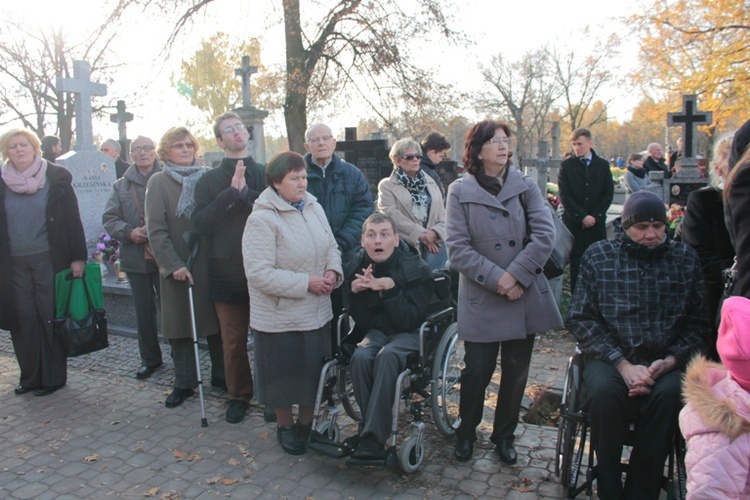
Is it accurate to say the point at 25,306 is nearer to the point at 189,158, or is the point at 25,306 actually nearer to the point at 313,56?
the point at 189,158

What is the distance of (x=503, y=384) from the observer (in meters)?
3.74

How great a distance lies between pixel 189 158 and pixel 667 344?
11.7ft

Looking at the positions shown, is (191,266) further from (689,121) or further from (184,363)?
(689,121)

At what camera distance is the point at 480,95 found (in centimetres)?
4047

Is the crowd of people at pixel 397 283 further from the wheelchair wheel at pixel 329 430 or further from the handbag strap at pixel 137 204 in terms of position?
the wheelchair wheel at pixel 329 430

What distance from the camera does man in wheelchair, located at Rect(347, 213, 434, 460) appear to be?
3533mm

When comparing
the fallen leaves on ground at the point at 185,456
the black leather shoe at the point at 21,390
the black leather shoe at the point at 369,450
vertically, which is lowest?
the fallen leaves on ground at the point at 185,456

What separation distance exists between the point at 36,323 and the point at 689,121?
10.4 metres

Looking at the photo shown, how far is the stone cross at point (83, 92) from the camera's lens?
31.3ft

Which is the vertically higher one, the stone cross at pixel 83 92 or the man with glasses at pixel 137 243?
the stone cross at pixel 83 92

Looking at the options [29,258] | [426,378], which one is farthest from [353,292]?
[29,258]

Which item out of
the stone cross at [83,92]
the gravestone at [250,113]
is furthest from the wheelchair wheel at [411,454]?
the gravestone at [250,113]

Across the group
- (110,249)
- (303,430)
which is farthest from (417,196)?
(110,249)

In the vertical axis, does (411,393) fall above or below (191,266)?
below
